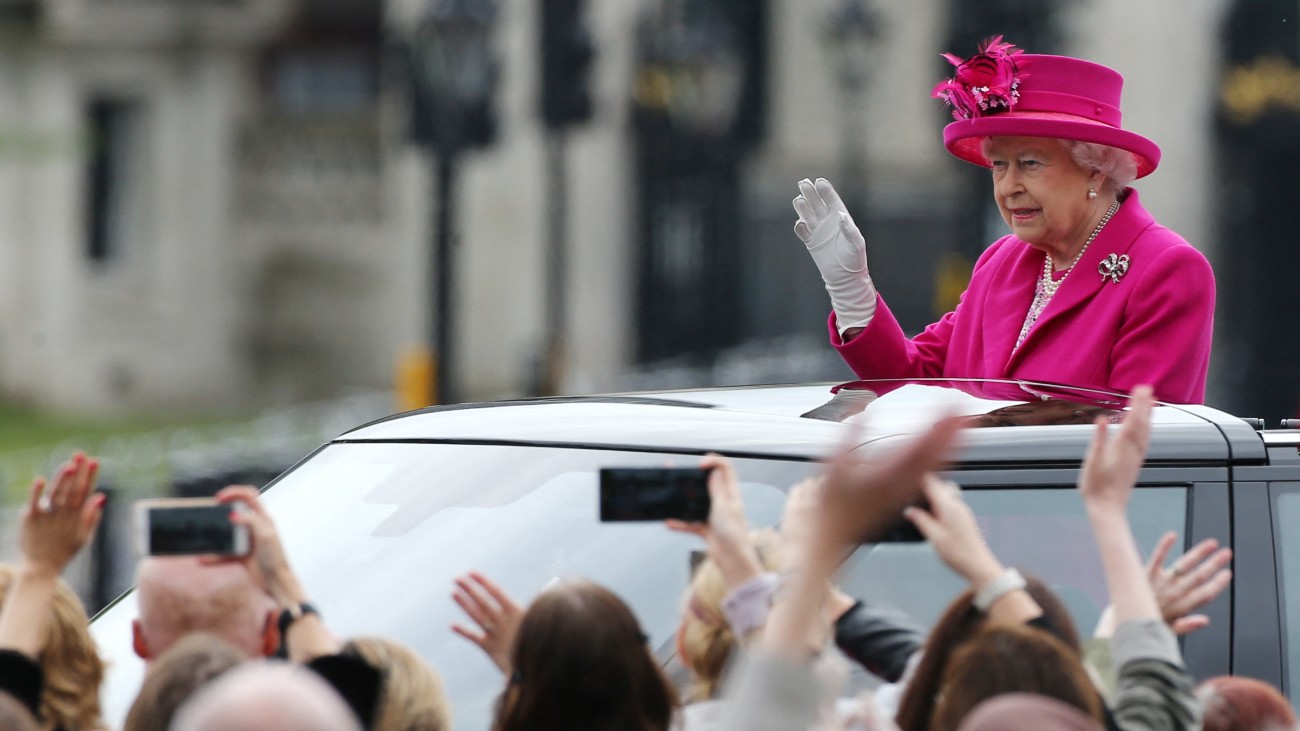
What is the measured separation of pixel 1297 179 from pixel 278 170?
12.7 metres

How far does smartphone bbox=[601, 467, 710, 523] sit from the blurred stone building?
790 inches

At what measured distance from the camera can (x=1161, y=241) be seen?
4066mm

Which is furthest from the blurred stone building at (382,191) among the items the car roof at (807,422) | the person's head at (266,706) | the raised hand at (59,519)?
the person's head at (266,706)

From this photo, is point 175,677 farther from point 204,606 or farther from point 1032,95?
point 1032,95

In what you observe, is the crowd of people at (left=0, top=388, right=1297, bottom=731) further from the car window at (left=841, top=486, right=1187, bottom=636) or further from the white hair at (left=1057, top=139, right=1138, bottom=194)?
the white hair at (left=1057, top=139, right=1138, bottom=194)

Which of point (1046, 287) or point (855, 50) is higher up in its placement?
point (855, 50)

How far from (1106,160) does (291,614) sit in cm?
207

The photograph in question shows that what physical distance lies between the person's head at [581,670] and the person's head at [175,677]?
41 cm

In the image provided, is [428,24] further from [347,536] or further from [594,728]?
[594,728]

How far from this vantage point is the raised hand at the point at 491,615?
3059mm

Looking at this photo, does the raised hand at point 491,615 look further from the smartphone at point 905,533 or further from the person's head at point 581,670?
the smartphone at point 905,533

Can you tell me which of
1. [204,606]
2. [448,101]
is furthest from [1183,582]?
[448,101]

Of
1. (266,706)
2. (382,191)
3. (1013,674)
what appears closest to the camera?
(266,706)

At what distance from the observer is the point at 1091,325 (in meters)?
4.07
